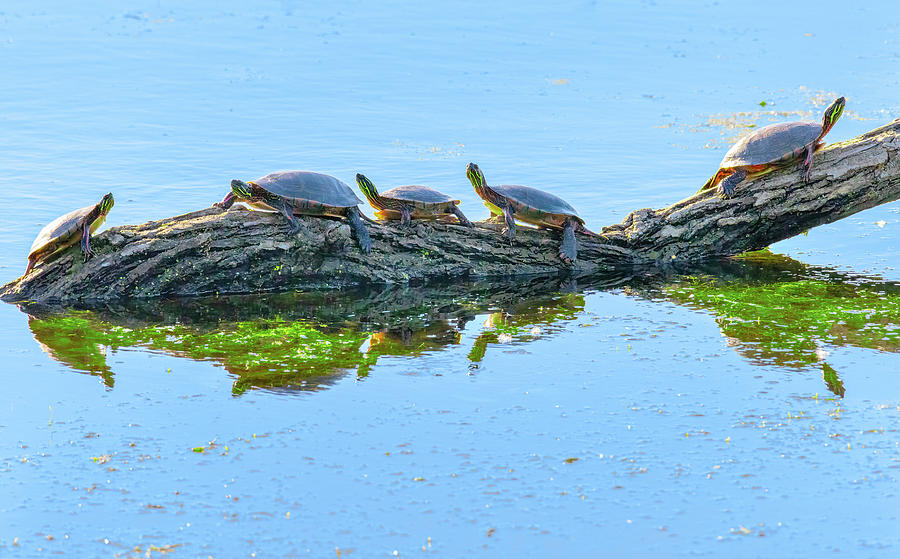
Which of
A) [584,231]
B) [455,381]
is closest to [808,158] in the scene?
[584,231]

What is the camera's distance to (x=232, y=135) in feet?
48.3

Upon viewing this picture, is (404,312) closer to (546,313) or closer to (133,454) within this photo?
(546,313)

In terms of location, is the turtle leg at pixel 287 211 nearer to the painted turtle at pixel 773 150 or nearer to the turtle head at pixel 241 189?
the turtle head at pixel 241 189

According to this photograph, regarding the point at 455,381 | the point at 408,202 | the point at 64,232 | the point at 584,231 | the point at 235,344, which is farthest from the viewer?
the point at 584,231

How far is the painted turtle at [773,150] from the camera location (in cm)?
886

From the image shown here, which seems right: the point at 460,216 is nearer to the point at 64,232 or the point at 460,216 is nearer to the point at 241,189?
the point at 241,189

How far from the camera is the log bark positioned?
8281mm

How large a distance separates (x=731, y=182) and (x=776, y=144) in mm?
512

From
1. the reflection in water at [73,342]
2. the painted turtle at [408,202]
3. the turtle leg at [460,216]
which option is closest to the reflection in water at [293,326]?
the reflection in water at [73,342]

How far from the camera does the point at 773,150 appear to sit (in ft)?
29.1

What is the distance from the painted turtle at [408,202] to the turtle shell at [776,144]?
2607 mm

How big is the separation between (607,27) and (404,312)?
17.2 metres

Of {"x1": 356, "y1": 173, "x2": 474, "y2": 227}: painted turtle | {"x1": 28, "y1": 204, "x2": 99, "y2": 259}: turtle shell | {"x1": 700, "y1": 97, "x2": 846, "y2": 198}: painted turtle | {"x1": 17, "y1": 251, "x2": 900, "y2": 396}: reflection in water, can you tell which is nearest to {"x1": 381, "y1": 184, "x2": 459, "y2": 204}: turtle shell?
{"x1": 356, "y1": 173, "x2": 474, "y2": 227}: painted turtle

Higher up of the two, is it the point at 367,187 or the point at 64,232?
the point at 367,187
